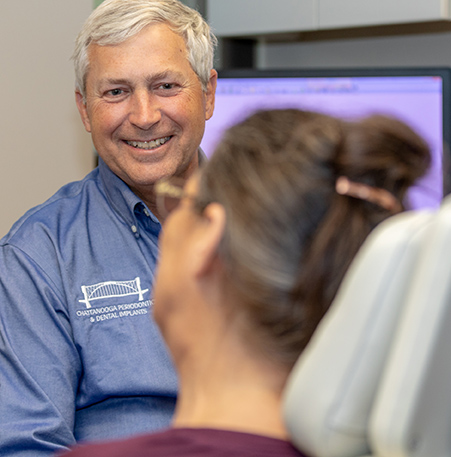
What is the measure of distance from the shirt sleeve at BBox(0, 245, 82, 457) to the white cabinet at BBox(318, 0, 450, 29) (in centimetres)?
150

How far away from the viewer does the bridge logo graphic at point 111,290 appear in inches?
54.3

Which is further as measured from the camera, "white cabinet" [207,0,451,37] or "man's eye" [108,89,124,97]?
"white cabinet" [207,0,451,37]

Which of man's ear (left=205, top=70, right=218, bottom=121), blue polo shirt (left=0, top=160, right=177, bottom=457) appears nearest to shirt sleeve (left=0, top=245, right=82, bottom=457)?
blue polo shirt (left=0, top=160, right=177, bottom=457)

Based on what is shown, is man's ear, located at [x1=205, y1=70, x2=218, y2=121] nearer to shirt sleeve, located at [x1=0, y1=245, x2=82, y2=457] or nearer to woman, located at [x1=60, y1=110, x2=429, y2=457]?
shirt sleeve, located at [x1=0, y1=245, x2=82, y2=457]

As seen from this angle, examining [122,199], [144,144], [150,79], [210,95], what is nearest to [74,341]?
[122,199]

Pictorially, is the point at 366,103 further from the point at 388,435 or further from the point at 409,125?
the point at 388,435

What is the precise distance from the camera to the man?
4.25ft

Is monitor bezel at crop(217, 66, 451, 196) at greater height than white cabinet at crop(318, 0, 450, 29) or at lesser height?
lesser

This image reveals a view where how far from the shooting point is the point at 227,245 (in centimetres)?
69

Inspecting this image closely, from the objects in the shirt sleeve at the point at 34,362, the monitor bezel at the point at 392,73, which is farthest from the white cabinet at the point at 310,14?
the shirt sleeve at the point at 34,362

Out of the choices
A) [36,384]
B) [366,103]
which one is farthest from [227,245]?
[366,103]

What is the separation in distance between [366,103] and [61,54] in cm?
87

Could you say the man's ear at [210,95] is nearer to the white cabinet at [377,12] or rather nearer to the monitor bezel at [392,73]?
the monitor bezel at [392,73]

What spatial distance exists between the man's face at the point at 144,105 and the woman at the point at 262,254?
0.81 metres
